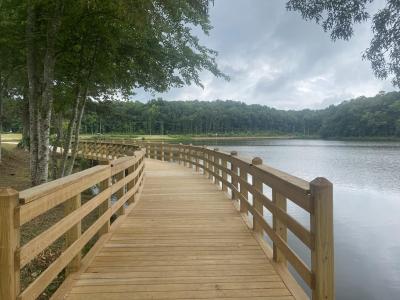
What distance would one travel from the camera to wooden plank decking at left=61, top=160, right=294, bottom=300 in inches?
161

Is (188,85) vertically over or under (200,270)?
over

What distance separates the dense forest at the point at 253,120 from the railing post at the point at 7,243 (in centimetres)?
10195

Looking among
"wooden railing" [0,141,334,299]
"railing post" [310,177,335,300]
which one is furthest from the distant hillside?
"railing post" [310,177,335,300]

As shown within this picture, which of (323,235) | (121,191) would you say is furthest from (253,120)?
(323,235)

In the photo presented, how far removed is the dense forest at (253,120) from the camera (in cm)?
11531

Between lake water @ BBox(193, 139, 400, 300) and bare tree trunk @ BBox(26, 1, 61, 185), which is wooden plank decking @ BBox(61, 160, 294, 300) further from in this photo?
lake water @ BBox(193, 139, 400, 300)

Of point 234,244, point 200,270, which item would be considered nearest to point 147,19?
point 234,244

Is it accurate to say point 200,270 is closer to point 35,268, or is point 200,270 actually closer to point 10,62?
point 35,268

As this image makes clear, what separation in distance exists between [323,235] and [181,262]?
7.01 ft

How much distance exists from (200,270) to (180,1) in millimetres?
6373

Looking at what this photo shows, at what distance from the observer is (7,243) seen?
9.07ft

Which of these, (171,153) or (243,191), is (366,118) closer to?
(171,153)

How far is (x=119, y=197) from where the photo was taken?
7.77m

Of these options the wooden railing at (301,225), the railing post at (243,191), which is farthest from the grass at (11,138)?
the wooden railing at (301,225)
